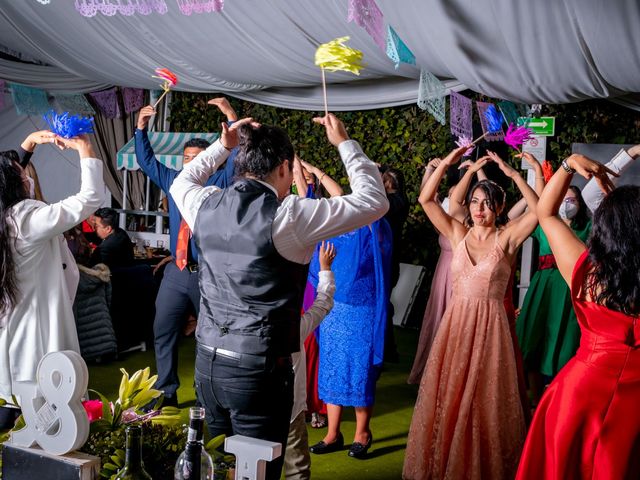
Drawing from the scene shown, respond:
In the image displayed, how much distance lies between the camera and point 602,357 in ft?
7.20

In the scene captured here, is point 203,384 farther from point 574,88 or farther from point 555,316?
point 574,88

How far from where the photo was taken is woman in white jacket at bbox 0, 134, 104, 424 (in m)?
2.95

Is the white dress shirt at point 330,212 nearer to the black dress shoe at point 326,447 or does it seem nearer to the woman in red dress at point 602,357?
the woman in red dress at point 602,357

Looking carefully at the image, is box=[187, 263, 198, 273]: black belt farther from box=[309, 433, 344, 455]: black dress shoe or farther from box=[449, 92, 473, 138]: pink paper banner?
box=[449, 92, 473, 138]: pink paper banner

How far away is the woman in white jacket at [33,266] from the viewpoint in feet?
9.67

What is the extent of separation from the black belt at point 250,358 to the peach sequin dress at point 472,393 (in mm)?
1244

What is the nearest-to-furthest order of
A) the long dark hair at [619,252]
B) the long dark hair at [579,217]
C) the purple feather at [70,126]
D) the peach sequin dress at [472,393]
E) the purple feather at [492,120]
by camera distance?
the long dark hair at [619,252], the purple feather at [70,126], the peach sequin dress at [472,393], the long dark hair at [579,217], the purple feather at [492,120]

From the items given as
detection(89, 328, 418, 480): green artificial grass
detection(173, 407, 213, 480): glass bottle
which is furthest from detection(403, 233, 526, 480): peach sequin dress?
detection(173, 407, 213, 480): glass bottle

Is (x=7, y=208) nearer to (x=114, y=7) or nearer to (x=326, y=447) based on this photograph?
(x=114, y=7)

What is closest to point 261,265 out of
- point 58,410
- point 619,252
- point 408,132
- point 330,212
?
point 330,212

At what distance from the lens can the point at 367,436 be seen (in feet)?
11.9

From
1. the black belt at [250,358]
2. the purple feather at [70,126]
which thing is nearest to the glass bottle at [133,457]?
the black belt at [250,358]

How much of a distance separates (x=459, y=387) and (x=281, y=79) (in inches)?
155

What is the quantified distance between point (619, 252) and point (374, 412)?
253 cm
